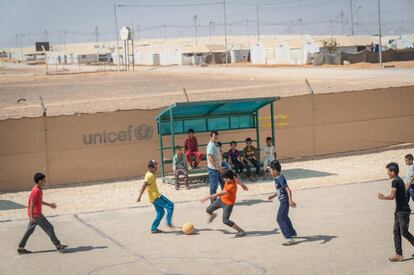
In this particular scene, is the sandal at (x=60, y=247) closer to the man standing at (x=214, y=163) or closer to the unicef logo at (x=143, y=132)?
the man standing at (x=214, y=163)

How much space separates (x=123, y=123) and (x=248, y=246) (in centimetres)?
935

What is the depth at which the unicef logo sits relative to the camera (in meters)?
21.3

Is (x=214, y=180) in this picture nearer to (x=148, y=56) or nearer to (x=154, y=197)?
(x=154, y=197)

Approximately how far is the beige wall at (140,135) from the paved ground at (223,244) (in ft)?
13.5

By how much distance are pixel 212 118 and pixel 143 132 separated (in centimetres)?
207

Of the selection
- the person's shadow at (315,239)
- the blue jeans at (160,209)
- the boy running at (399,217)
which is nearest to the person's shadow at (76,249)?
the blue jeans at (160,209)

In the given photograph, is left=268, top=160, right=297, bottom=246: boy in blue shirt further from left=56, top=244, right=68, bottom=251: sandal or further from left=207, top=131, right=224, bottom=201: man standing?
left=56, top=244, right=68, bottom=251: sandal

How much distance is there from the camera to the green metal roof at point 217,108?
2005 centimetres

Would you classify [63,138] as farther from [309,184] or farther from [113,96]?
[113,96]

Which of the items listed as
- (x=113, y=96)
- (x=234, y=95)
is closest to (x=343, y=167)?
(x=234, y=95)

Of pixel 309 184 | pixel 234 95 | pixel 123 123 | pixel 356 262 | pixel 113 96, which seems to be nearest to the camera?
pixel 356 262

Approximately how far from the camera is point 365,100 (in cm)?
2448

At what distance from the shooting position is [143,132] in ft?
70.1

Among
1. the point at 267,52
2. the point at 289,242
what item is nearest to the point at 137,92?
the point at 289,242
